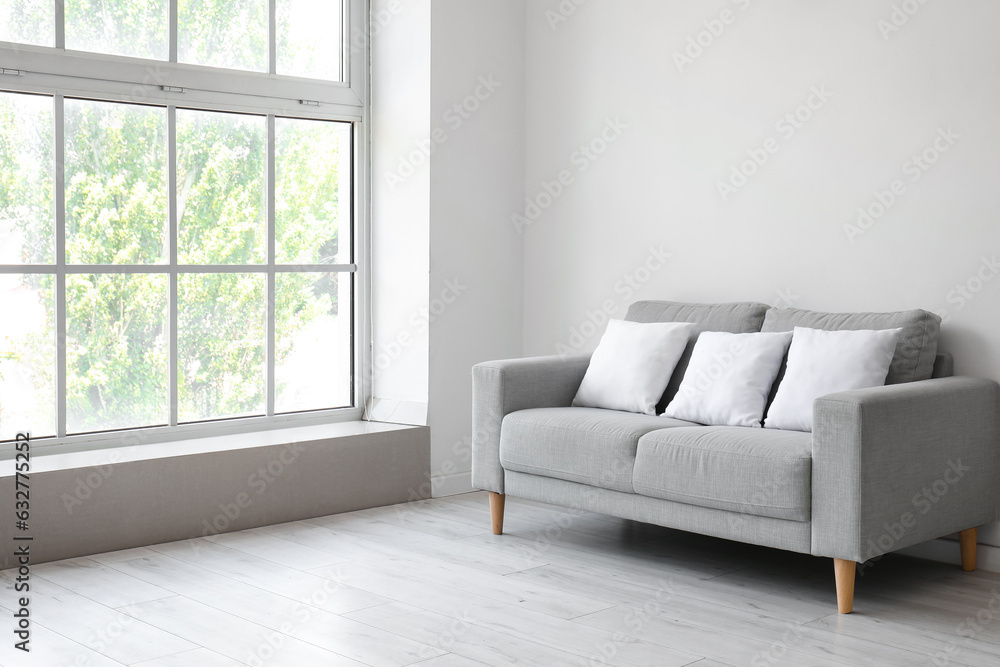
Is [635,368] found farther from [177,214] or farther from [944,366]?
[177,214]

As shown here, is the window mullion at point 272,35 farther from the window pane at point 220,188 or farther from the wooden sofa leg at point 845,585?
the wooden sofa leg at point 845,585

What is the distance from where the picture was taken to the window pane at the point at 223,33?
422cm

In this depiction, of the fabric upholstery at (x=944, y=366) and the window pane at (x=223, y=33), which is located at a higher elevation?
the window pane at (x=223, y=33)

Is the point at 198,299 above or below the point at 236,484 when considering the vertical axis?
above

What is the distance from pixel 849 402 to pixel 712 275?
147 centimetres

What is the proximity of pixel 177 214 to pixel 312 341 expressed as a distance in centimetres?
87

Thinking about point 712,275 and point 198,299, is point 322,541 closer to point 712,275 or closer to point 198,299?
point 198,299

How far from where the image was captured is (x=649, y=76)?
4555 mm

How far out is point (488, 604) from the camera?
3127 mm

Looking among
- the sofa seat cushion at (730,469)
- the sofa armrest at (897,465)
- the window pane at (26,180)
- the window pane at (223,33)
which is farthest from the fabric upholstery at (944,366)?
the window pane at (26,180)

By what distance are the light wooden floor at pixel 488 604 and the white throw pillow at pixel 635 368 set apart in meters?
0.55

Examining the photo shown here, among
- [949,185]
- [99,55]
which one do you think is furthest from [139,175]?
[949,185]

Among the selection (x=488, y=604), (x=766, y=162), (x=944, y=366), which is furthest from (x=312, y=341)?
(x=944, y=366)

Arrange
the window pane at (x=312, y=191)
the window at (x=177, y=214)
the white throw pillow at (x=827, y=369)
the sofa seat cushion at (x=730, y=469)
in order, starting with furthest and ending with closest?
the window pane at (x=312, y=191) → the window at (x=177, y=214) → the white throw pillow at (x=827, y=369) → the sofa seat cushion at (x=730, y=469)
